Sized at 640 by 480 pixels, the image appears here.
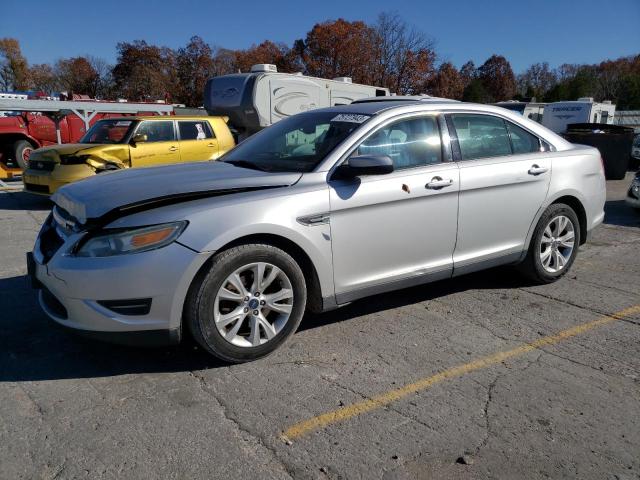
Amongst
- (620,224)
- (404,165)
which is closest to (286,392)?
(404,165)

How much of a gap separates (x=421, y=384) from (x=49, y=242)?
2.60 m

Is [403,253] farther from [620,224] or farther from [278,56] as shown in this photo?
[278,56]

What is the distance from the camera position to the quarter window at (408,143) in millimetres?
3815

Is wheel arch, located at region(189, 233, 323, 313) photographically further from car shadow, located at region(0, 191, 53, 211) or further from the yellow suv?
car shadow, located at region(0, 191, 53, 211)

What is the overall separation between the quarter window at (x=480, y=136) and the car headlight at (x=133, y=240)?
2366mm

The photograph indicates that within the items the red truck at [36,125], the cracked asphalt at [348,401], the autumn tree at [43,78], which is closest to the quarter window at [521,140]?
the cracked asphalt at [348,401]

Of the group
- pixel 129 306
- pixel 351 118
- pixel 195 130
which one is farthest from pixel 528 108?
pixel 129 306

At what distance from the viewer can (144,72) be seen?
47.8m

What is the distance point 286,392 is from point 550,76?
80.0 meters

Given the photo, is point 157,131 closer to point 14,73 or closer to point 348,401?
point 348,401

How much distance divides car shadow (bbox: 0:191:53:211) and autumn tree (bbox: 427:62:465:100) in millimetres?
42323

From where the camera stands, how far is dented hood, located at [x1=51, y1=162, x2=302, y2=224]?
10.3 feet

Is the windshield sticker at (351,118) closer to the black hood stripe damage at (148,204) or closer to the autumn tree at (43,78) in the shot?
the black hood stripe damage at (148,204)

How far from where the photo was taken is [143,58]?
167 feet
